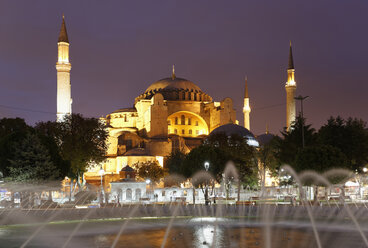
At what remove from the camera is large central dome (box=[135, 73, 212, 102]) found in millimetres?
94562

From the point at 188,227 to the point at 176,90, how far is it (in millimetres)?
75271

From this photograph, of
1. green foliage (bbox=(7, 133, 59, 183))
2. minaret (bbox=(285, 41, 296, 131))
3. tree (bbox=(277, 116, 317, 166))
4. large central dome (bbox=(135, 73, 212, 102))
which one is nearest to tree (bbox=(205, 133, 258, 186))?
tree (bbox=(277, 116, 317, 166))

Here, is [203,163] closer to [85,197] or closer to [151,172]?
[85,197]

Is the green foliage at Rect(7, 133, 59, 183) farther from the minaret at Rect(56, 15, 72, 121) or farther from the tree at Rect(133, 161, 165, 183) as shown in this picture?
the minaret at Rect(56, 15, 72, 121)

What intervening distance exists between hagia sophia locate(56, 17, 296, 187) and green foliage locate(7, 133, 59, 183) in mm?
34984

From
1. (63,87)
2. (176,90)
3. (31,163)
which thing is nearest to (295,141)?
(31,163)

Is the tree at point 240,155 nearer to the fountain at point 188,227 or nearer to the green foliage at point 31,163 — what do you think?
the green foliage at point 31,163

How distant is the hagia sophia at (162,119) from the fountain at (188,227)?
4246cm

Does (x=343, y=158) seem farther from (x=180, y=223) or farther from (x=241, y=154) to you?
(x=241, y=154)

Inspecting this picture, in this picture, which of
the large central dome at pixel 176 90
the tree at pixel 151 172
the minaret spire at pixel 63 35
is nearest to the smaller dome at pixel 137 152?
the tree at pixel 151 172

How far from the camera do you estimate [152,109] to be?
82.4 meters

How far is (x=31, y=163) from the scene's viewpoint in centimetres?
3028

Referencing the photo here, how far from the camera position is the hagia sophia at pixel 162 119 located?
7400cm

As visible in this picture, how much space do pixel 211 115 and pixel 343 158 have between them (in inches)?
2362
